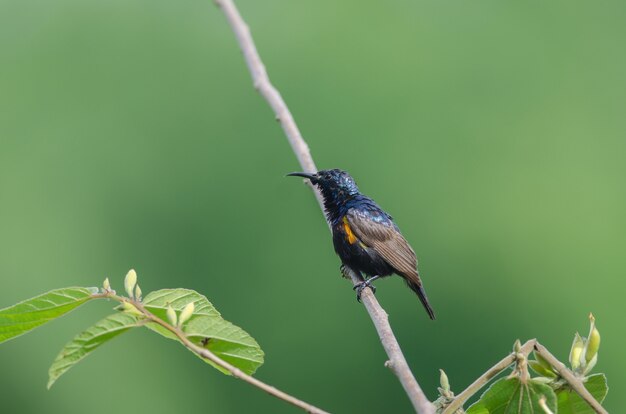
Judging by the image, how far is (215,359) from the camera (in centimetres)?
187

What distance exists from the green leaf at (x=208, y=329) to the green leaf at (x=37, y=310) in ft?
0.52

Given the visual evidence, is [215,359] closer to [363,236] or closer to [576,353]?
[576,353]

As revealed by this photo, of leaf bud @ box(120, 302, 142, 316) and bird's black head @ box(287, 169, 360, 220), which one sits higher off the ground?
bird's black head @ box(287, 169, 360, 220)

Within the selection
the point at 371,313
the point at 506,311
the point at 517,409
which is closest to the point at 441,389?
the point at 517,409

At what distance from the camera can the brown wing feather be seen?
5598 mm

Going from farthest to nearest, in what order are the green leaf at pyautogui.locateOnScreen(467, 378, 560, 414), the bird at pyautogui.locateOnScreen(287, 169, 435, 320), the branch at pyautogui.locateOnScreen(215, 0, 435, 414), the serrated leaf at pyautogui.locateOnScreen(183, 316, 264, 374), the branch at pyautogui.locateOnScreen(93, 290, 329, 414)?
the bird at pyautogui.locateOnScreen(287, 169, 435, 320) < the branch at pyautogui.locateOnScreen(215, 0, 435, 414) < the serrated leaf at pyautogui.locateOnScreen(183, 316, 264, 374) < the green leaf at pyautogui.locateOnScreen(467, 378, 560, 414) < the branch at pyautogui.locateOnScreen(93, 290, 329, 414)

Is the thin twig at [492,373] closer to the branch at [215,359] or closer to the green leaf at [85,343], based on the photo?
the branch at [215,359]

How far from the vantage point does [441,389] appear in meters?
2.04

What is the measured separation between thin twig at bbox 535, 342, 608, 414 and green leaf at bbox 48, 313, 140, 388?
84 centimetres

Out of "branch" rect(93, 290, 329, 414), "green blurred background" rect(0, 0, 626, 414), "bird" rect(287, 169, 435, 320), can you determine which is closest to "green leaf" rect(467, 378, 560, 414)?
"branch" rect(93, 290, 329, 414)

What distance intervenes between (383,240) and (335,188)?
43cm

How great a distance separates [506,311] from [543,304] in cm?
116

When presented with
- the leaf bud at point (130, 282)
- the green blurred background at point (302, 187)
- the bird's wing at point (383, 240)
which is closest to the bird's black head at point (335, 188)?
the bird's wing at point (383, 240)

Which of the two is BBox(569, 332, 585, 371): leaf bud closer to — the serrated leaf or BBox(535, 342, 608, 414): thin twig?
BBox(535, 342, 608, 414): thin twig
